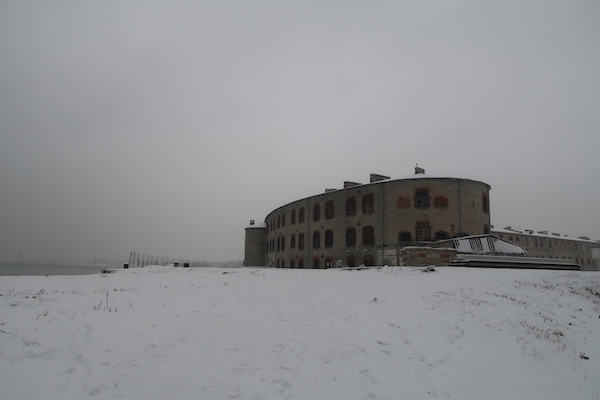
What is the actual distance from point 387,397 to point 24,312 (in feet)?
25.8

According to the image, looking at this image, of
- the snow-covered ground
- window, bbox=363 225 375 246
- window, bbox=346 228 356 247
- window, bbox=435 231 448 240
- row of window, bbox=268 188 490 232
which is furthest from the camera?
window, bbox=346 228 356 247

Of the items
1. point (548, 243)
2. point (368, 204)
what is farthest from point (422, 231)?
point (548, 243)

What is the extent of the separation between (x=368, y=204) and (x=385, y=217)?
2.48m

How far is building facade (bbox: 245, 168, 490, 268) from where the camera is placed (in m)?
32.0

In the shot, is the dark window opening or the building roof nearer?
the building roof

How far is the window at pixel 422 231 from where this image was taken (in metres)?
31.8

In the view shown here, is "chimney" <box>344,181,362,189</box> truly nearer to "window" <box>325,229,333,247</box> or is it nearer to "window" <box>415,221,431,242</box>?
"window" <box>325,229,333,247</box>

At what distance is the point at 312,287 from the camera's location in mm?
15508

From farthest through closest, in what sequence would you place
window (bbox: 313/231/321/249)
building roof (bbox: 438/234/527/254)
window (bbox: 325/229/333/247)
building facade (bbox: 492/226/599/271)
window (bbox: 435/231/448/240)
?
1. building facade (bbox: 492/226/599/271)
2. window (bbox: 313/231/321/249)
3. window (bbox: 325/229/333/247)
4. window (bbox: 435/231/448/240)
5. building roof (bbox: 438/234/527/254)

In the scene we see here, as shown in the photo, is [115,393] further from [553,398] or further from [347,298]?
[347,298]

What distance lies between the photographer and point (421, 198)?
3253 cm

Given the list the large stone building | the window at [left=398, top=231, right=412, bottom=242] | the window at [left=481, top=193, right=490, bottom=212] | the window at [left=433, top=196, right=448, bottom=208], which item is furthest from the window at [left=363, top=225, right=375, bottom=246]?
the window at [left=481, top=193, right=490, bottom=212]

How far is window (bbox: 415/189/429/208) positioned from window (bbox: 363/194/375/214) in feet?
13.8

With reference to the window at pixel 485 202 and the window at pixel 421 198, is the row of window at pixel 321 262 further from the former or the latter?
the window at pixel 485 202
